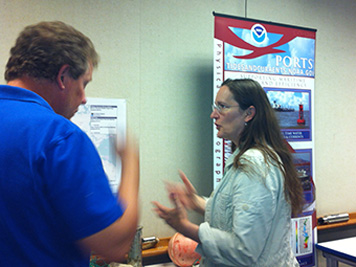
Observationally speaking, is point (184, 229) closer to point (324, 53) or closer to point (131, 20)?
point (131, 20)

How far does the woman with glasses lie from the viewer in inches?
47.4

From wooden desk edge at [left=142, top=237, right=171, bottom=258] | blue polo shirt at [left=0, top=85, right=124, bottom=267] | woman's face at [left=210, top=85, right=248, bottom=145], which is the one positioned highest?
woman's face at [left=210, top=85, right=248, bottom=145]

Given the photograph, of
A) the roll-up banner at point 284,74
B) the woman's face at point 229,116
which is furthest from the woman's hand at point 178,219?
the roll-up banner at point 284,74

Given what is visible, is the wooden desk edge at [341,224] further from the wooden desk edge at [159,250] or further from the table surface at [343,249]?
the wooden desk edge at [159,250]

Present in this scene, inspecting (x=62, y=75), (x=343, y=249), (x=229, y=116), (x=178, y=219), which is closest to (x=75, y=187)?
(x=62, y=75)

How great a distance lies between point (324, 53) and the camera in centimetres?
319

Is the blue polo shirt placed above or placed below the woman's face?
below

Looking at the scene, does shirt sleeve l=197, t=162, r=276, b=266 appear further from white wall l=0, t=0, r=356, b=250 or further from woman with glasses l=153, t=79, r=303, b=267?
white wall l=0, t=0, r=356, b=250

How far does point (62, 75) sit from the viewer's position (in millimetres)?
793

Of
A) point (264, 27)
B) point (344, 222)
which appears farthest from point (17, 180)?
point (344, 222)

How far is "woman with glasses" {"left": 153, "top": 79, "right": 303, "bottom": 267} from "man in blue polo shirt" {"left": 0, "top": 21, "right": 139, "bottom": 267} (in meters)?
0.50

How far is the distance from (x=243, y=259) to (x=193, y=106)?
1564 mm

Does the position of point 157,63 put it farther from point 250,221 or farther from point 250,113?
point 250,221

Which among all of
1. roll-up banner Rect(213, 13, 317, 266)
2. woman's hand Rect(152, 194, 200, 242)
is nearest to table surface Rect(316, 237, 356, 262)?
roll-up banner Rect(213, 13, 317, 266)
